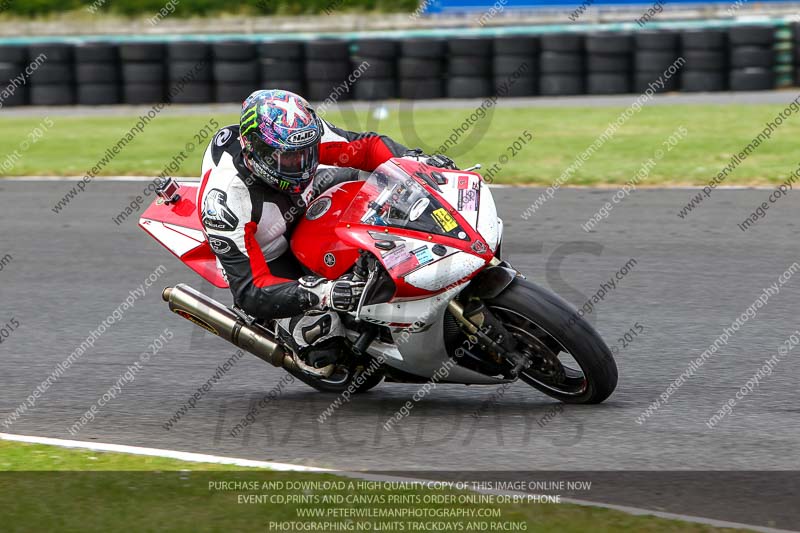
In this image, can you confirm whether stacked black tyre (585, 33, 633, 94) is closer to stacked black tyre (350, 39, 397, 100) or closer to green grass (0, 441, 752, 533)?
stacked black tyre (350, 39, 397, 100)

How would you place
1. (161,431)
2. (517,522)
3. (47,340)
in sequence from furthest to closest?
(47,340), (161,431), (517,522)

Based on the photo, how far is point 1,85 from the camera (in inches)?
709

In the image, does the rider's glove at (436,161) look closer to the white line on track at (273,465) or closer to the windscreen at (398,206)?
the windscreen at (398,206)

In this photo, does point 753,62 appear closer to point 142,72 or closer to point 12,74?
point 142,72

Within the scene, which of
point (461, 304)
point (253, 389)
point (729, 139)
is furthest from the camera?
point (729, 139)

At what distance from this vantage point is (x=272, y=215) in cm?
550

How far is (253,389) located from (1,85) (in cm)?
1348

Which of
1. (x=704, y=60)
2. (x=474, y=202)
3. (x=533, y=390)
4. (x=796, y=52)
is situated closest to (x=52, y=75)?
(x=704, y=60)

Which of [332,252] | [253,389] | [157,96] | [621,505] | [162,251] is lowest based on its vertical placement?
[157,96]

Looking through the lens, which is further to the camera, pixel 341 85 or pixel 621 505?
pixel 341 85

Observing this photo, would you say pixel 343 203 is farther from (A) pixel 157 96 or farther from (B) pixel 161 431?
(A) pixel 157 96

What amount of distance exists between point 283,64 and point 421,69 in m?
2.07

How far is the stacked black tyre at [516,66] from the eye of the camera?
17.0 m

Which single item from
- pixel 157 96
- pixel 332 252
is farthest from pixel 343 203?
pixel 157 96
